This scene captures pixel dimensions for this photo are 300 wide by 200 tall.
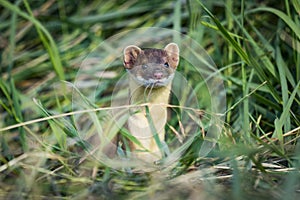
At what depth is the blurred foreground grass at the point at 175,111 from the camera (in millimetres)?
1547

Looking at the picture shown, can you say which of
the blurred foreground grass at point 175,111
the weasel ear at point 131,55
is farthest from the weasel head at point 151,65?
the blurred foreground grass at point 175,111

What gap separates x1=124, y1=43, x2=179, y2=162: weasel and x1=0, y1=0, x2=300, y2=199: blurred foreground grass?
80mm

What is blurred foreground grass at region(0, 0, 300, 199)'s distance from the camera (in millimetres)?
1547

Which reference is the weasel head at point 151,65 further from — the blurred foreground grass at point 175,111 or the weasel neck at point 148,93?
the blurred foreground grass at point 175,111

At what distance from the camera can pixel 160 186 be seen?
5.02 feet

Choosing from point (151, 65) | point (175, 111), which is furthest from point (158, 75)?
point (175, 111)

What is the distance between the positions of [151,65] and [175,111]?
0.33m

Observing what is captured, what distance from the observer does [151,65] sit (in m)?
1.54

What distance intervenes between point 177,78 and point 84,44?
1.51ft

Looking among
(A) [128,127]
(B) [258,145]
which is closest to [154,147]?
(A) [128,127]

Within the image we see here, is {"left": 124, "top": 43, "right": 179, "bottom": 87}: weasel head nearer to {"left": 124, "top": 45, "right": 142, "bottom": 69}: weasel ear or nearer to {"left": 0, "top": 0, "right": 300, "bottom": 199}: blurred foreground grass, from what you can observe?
{"left": 124, "top": 45, "right": 142, "bottom": 69}: weasel ear

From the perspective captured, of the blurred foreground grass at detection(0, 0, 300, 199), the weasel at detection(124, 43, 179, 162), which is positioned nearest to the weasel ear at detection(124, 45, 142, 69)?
the weasel at detection(124, 43, 179, 162)

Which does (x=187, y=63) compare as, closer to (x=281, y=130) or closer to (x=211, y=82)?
(x=211, y=82)

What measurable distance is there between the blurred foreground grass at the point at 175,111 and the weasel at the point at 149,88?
0.26 ft
